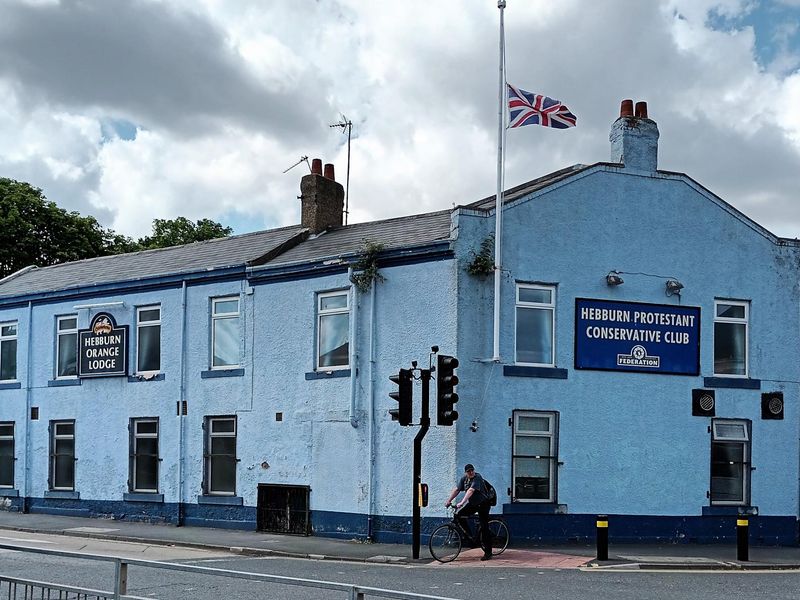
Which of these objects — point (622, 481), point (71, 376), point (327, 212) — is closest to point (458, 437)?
point (622, 481)

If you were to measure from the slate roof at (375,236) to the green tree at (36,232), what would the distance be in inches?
979

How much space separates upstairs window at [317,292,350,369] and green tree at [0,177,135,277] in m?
27.8

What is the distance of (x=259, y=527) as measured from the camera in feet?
81.7

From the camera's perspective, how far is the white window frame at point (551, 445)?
73.6 ft

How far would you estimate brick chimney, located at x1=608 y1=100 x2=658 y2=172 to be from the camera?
24.2 metres

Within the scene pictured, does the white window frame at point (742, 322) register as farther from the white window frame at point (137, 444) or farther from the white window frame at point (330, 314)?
the white window frame at point (137, 444)

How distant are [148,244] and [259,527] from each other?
36432mm

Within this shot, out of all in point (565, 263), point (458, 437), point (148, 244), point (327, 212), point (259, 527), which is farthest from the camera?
point (148, 244)

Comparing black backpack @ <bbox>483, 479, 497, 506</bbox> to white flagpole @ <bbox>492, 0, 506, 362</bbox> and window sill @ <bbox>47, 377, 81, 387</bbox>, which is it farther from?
window sill @ <bbox>47, 377, 81, 387</bbox>

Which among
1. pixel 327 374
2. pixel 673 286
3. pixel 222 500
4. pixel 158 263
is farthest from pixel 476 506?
pixel 158 263

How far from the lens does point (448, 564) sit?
19.1 m

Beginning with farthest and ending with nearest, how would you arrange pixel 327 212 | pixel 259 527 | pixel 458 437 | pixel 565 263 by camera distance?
1. pixel 327 212
2. pixel 259 527
3. pixel 565 263
4. pixel 458 437

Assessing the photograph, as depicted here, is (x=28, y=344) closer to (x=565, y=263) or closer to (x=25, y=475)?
(x=25, y=475)

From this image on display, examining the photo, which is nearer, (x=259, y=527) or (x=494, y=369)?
(x=494, y=369)
